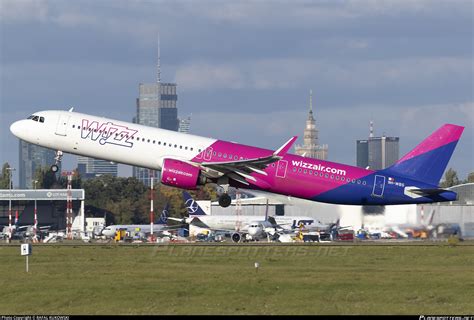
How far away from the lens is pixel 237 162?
64188mm

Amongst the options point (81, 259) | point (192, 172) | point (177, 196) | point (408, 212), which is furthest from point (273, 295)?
point (177, 196)


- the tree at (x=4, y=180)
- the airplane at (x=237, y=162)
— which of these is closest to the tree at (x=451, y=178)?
the tree at (x=4, y=180)

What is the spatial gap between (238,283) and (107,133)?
24508mm

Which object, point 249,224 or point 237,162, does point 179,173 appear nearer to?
point 237,162

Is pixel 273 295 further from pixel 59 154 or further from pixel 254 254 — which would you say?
pixel 59 154

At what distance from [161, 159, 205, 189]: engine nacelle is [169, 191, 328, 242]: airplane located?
2558 cm

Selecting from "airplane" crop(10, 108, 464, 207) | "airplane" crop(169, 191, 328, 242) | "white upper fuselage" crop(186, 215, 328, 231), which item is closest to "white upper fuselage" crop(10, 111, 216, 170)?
"airplane" crop(10, 108, 464, 207)

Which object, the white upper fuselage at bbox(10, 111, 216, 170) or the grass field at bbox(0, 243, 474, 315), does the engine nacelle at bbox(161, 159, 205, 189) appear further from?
the grass field at bbox(0, 243, 474, 315)

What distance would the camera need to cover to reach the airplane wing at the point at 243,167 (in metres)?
63.4

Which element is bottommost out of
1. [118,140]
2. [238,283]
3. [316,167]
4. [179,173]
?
[238,283]

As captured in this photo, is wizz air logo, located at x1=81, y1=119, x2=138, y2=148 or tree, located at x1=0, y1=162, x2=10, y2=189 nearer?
wizz air logo, located at x1=81, y1=119, x2=138, y2=148

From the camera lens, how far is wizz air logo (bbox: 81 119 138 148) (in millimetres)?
64875

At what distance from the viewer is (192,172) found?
6456 cm

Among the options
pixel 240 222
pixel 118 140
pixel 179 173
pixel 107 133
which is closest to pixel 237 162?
pixel 179 173
